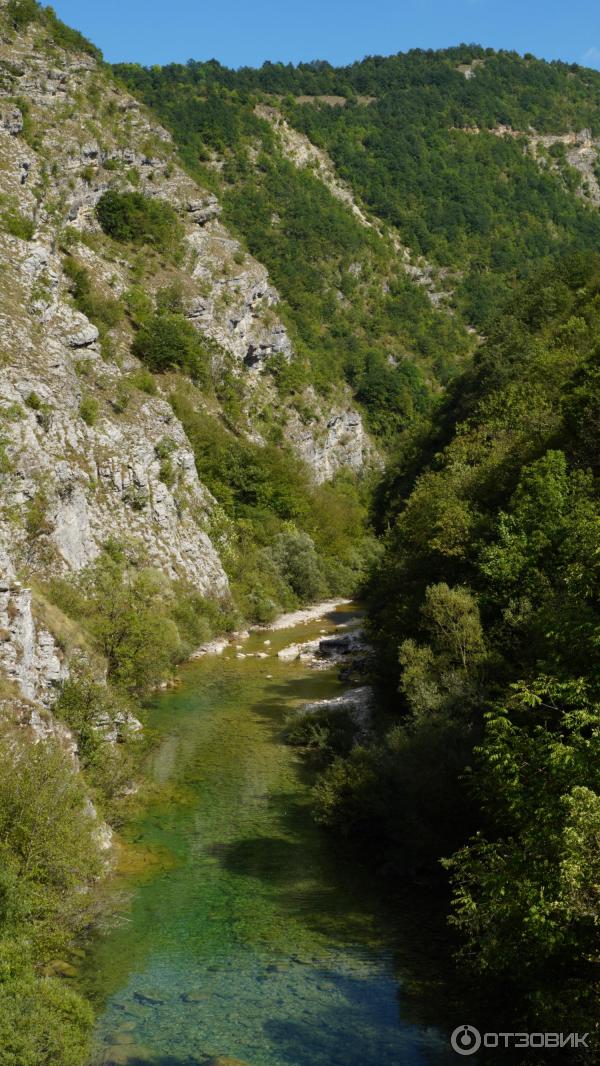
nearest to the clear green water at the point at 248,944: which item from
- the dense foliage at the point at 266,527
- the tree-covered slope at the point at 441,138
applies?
the dense foliage at the point at 266,527

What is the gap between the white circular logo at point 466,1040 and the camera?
1379 centimetres

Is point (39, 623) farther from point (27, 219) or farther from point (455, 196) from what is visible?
point (455, 196)

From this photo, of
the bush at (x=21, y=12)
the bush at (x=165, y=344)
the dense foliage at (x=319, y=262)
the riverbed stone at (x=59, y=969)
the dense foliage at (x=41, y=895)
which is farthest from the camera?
the dense foliage at (x=319, y=262)

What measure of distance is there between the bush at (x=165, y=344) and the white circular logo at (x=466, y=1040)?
56.3m

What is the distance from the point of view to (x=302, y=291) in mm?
115562

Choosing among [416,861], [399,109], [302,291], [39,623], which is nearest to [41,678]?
[39,623]

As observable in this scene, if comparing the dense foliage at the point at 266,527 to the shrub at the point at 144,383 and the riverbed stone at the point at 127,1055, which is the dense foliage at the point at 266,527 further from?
the riverbed stone at the point at 127,1055

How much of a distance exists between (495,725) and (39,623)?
15244mm

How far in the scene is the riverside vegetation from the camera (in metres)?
13.5

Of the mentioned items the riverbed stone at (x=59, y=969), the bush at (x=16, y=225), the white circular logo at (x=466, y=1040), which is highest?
the bush at (x=16, y=225)

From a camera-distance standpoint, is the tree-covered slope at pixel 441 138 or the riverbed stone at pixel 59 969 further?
the tree-covered slope at pixel 441 138

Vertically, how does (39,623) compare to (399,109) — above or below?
below

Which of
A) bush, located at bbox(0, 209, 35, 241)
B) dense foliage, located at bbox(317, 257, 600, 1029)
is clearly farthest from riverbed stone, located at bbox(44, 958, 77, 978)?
bush, located at bbox(0, 209, 35, 241)

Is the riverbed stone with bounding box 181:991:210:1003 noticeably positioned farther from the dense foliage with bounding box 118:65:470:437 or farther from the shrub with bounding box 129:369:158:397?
the dense foliage with bounding box 118:65:470:437
